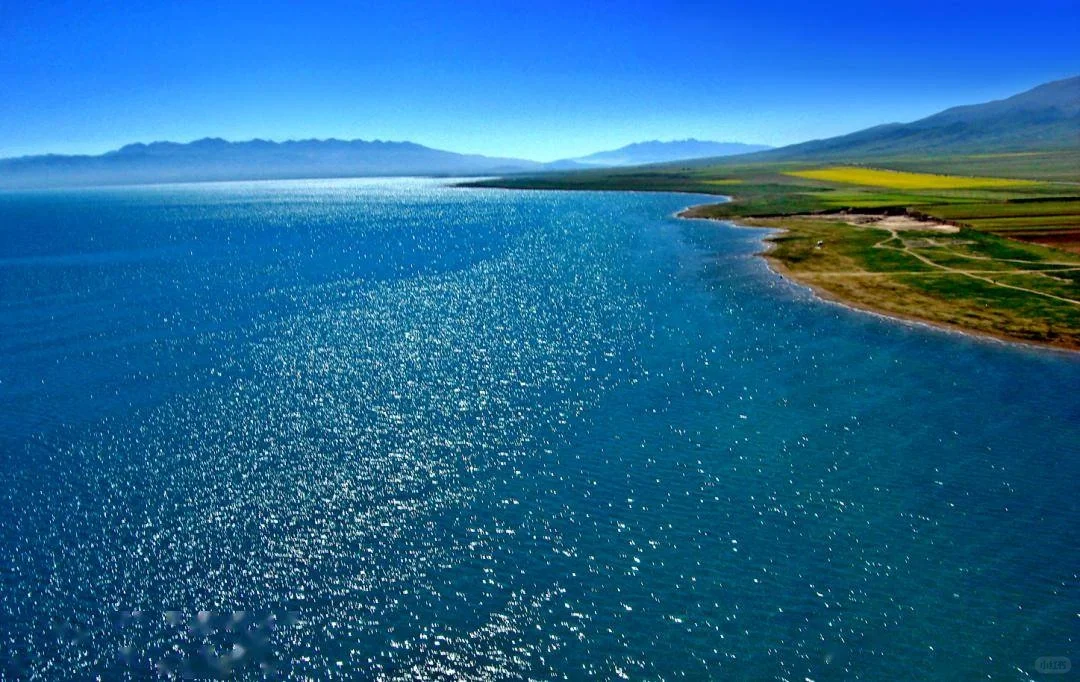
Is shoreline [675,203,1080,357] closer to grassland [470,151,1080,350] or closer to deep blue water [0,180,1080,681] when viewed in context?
grassland [470,151,1080,350]

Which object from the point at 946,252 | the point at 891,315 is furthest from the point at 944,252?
the point at 891,315

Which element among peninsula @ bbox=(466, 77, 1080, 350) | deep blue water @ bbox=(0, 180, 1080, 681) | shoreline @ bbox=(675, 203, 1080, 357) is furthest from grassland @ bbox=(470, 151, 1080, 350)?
deep blue water @ bbox=(0, 180, 1080, 681)

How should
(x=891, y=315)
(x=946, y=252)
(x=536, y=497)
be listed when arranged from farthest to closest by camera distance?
(x=946, y=252)
(x=891, y=315)
(x=536, y=497)

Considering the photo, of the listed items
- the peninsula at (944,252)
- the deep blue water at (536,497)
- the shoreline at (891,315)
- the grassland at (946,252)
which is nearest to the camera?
the deep blue water at (536,497)

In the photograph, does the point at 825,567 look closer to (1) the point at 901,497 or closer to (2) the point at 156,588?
(1) the point at 901,497

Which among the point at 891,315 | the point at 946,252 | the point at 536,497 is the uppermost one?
the point at 946,252

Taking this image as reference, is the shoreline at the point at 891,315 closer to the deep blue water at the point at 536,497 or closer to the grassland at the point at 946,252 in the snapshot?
the grassland at the point at 946,252

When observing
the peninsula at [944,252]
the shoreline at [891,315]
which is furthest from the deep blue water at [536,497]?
the peninsula at [944,252]

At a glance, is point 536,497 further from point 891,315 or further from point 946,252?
point 946,252

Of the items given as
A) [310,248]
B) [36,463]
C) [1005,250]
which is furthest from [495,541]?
[310,248]

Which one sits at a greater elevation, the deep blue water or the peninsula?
the peninsula
